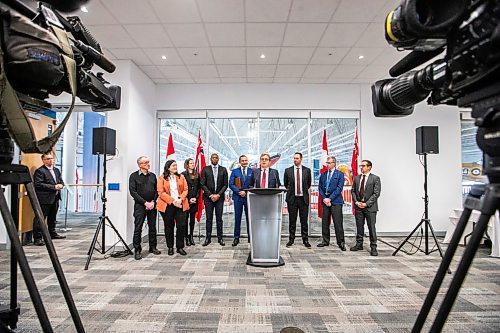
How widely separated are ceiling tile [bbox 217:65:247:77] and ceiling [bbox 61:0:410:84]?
2 centimetres

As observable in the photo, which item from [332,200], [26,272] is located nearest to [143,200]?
[332,200]

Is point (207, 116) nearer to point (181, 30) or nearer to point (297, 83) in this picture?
point (297, 83)

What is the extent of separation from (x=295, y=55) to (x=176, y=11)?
81.4 inches

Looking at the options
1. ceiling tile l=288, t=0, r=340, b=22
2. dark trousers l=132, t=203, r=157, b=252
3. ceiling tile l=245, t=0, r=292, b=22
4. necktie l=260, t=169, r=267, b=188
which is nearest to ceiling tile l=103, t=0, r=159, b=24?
ceiling tile l=245, t=0, r=292, b=22

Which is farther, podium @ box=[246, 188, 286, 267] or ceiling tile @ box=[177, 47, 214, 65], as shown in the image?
ceiling tile @ box=[177, 47, 214, 65]

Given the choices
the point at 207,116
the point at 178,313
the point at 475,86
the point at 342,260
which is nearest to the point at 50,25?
the point at 475,86

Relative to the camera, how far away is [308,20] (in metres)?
3.98

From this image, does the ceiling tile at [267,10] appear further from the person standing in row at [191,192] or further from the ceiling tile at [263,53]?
the person standing in row at [191,192]

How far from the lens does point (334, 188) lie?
5410 millimetres

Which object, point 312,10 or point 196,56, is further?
point 196,56

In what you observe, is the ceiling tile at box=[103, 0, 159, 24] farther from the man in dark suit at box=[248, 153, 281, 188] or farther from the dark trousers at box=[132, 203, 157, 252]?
the man in dark suit at box=[248, 153, 281, 188]

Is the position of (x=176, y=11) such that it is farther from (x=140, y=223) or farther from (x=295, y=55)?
(x=140, y=223)

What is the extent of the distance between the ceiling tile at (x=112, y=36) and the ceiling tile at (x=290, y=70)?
2.45 metres

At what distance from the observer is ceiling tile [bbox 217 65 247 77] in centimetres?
565
